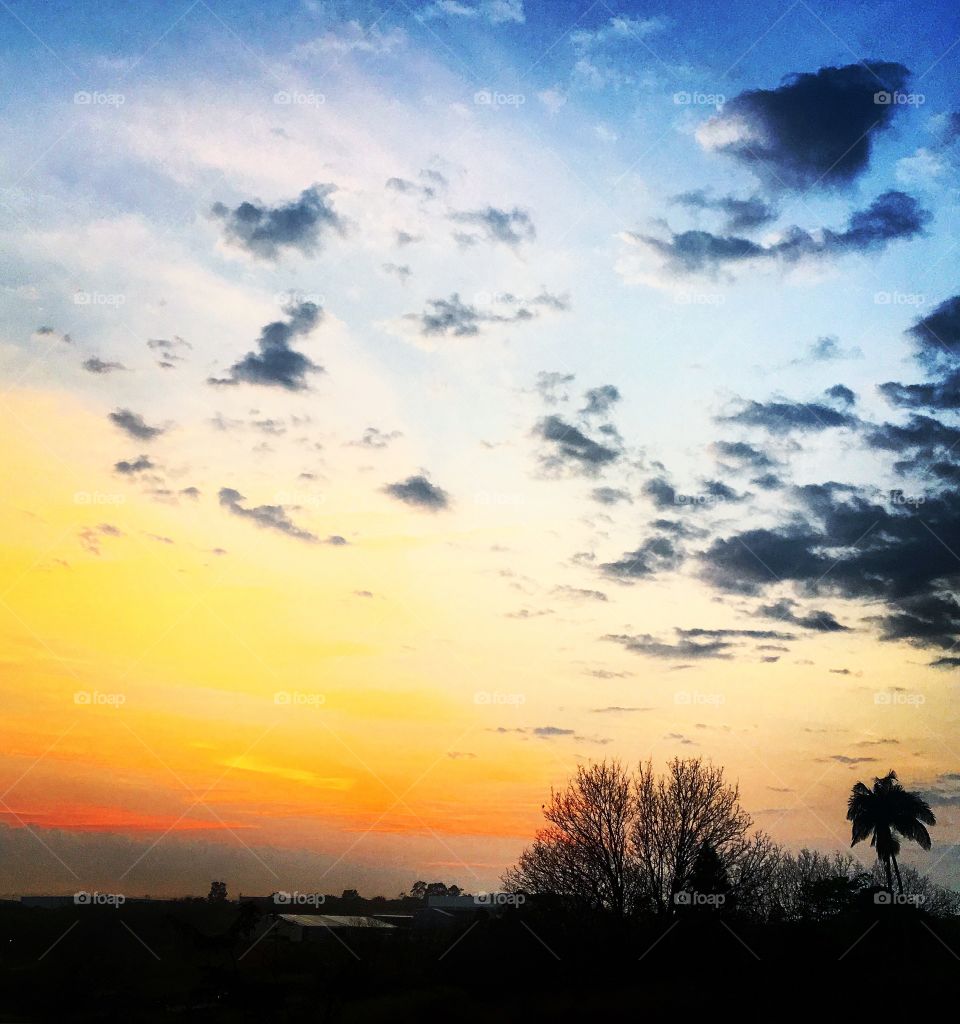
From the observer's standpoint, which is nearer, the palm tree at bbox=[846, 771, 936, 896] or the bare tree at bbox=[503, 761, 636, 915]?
the bare tree at bbox=[503, 761, 636, 915]

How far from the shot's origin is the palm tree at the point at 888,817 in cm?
8444

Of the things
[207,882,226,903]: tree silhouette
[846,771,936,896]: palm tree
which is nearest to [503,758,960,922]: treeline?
[846,771,936,896]: palm tree

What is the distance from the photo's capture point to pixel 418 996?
4388 centimetres

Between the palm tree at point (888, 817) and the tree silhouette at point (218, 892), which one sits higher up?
the palm tree at point (888, 817)

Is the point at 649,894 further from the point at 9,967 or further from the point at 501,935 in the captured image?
the point at 9,967

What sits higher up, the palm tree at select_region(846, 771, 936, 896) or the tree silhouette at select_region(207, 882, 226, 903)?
the palm tree at select_region(846, 771, 936, 896)

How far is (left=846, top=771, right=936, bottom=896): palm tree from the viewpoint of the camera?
277 ft

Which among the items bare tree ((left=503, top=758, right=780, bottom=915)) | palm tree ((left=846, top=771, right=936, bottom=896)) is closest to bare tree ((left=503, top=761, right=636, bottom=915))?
bare tree ((left=503, top=758, right=780, bottom=915))

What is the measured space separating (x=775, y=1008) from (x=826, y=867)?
2371 inches

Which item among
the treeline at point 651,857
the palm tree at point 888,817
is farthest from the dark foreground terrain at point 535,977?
the palm tree at point 888,817

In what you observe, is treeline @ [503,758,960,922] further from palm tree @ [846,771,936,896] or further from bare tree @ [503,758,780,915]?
palm tree @ [846,771,936,896]

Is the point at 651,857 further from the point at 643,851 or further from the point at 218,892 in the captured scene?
the point at 218,892

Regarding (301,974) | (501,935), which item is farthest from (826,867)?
(301,974)

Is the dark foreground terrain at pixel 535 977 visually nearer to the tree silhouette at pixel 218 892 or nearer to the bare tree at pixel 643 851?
the bare tree at pixel 643 851
